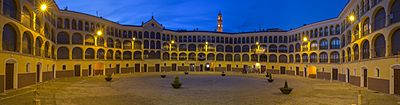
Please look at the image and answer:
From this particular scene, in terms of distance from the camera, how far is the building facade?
2916cm

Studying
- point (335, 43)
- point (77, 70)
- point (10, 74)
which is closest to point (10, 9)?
point (10, 74)

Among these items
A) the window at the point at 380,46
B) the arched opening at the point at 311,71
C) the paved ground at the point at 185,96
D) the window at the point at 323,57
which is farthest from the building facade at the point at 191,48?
the paved ground at the point at 185,96

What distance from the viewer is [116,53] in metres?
75.0

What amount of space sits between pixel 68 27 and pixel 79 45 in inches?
174

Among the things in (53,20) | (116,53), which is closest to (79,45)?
(53,20)

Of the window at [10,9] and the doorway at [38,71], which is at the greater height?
the window at [10,9]

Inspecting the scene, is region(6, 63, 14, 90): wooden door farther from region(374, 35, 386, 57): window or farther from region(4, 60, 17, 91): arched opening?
region(374, 35, 386, 57): window

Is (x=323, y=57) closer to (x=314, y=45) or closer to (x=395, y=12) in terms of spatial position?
(x=314, y=45)

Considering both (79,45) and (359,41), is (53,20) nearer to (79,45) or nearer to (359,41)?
(79,45)

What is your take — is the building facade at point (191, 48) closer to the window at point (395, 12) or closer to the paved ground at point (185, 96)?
the window at point (395, 12)

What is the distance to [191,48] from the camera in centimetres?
9556

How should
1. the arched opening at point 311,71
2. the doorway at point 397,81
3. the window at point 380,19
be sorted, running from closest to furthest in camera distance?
the doorway at point 397,81, the window at point 380,19, the arched opening at point 311,71

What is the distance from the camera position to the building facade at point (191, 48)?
95.7 feet

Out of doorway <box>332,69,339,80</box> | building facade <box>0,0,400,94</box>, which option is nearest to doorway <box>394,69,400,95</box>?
building facade <box>0,0,400,94</box>
